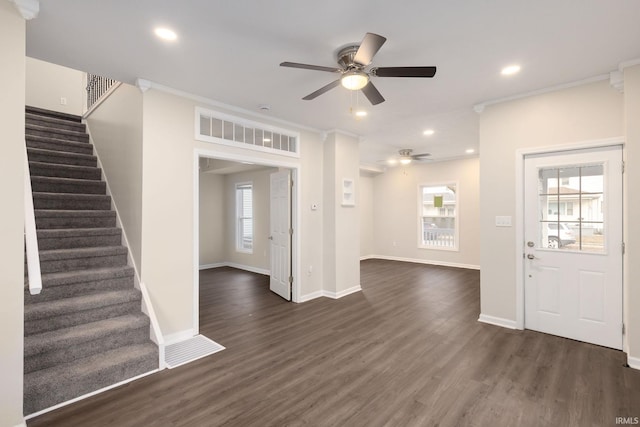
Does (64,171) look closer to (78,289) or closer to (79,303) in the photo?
(78,289)

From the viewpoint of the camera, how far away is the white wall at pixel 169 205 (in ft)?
11.0

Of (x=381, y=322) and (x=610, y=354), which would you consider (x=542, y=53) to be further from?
(x=381, y=322)

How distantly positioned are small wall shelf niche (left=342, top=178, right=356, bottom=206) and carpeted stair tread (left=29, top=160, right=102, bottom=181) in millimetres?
3710

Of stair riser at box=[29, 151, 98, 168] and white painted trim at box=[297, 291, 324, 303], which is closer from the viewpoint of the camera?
stair riser at box=[29, 151, 98, 168]

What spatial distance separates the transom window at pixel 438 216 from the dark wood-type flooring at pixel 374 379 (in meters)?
4.19

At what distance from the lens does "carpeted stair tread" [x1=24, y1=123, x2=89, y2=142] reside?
4.45 meters

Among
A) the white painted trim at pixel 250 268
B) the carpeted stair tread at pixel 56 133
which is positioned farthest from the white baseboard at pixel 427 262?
the carpeted stair tread at pixel 56 133

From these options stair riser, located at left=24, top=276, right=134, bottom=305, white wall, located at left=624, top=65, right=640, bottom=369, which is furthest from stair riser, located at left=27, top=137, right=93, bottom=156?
white wall, located at left=624, top=65, right=640, bottom=369

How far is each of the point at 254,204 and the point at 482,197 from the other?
512 centimetres

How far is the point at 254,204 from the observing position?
297 inches

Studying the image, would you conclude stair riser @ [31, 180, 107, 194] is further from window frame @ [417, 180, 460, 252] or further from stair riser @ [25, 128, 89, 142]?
window frame @ [417, 180, 460, 252]

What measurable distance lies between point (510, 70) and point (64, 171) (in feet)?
18.3

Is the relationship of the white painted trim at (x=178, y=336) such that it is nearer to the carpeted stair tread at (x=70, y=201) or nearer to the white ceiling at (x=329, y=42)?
the carpeted stair tread at (x=70, y=201)

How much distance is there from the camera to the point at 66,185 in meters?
4.08
